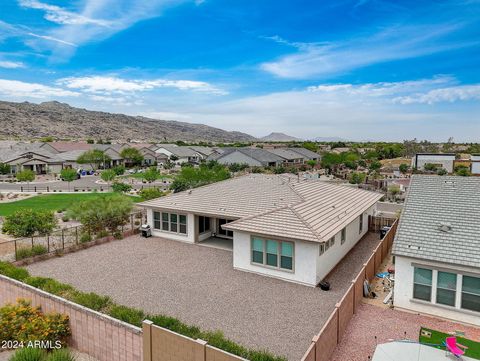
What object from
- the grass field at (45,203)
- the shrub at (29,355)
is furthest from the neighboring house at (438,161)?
the shrub at (29,355)

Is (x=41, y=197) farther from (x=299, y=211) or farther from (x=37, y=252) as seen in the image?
(x=299, y=211)

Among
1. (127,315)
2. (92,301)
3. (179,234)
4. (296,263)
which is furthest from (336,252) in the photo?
(92,301)

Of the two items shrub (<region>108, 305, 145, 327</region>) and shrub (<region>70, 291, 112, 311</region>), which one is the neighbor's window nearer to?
shrub (<region>108, 305, 145, 327</region>)

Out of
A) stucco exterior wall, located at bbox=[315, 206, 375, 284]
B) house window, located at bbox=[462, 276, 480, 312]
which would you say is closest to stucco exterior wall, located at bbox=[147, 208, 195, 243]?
stucco exterior wall, located at bbox=[315, 206, 375, 284]

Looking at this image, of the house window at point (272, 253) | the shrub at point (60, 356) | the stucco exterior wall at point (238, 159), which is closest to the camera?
the shrub at point (60, 356)

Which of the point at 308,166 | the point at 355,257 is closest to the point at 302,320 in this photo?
the point at 355,257

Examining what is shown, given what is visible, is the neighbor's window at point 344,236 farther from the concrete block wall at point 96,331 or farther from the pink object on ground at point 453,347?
the concrete block wall at point 96,331
